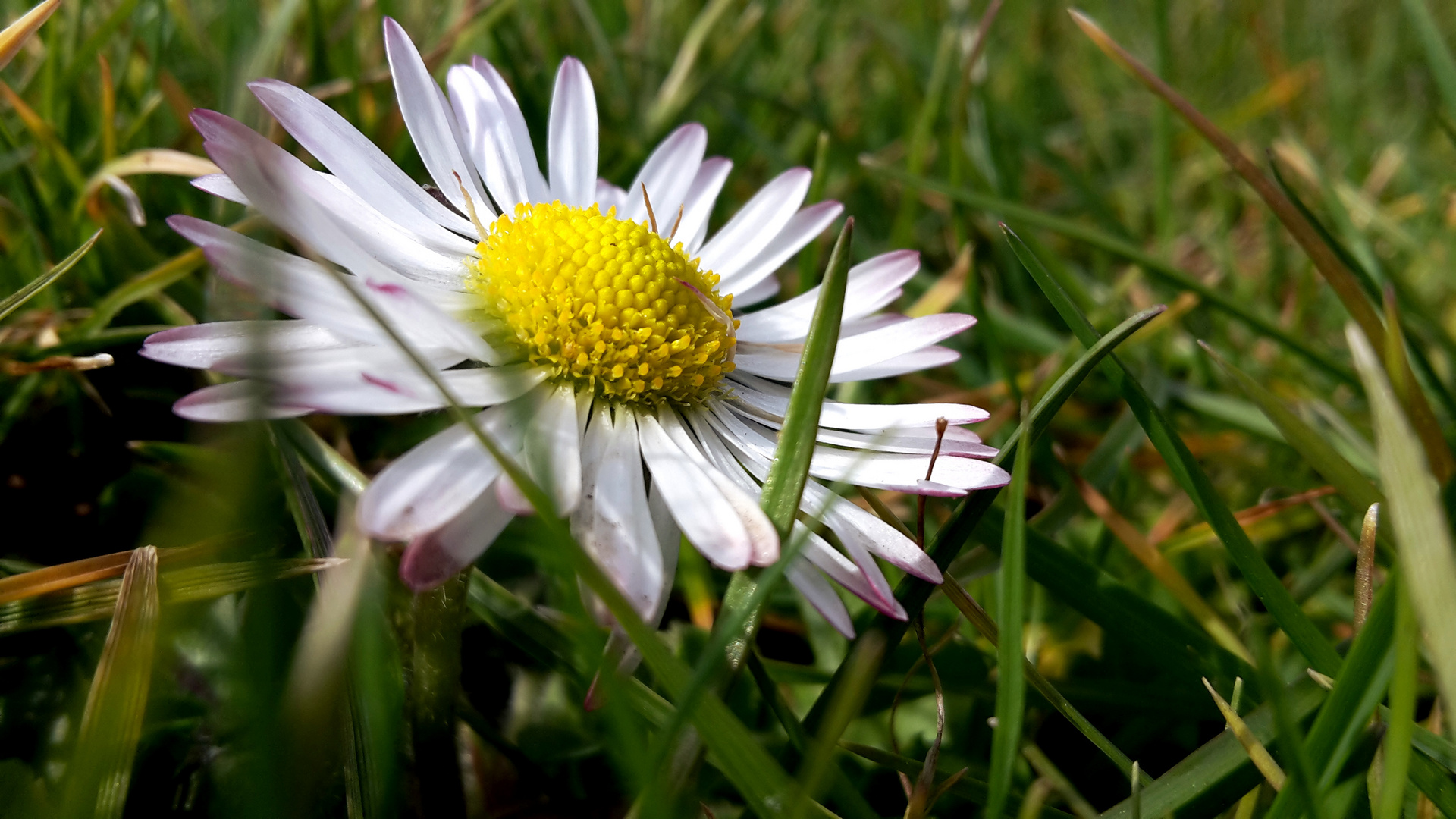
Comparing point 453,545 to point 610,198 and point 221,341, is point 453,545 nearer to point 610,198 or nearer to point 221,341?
point 221,341

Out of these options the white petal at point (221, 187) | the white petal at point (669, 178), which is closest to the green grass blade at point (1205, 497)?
the white petal at point (669, 178)

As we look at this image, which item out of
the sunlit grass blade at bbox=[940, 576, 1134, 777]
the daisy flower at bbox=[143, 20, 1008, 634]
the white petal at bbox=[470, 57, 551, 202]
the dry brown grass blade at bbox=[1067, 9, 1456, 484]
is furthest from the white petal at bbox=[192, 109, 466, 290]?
the dry brown grass blade at bbox=[1067, 9, 1456, 484]

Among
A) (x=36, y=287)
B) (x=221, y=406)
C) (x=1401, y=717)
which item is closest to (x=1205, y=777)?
(x=1401, y=717)

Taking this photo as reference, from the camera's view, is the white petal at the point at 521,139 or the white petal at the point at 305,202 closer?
the white petal at the point at 305,202

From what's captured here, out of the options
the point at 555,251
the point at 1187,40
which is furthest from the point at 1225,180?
the point at 555,251

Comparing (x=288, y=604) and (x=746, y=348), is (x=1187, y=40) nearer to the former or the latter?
(x=746, y=348)

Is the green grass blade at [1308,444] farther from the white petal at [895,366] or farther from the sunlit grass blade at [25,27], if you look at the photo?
the sunlit grass blade at [25,27]
